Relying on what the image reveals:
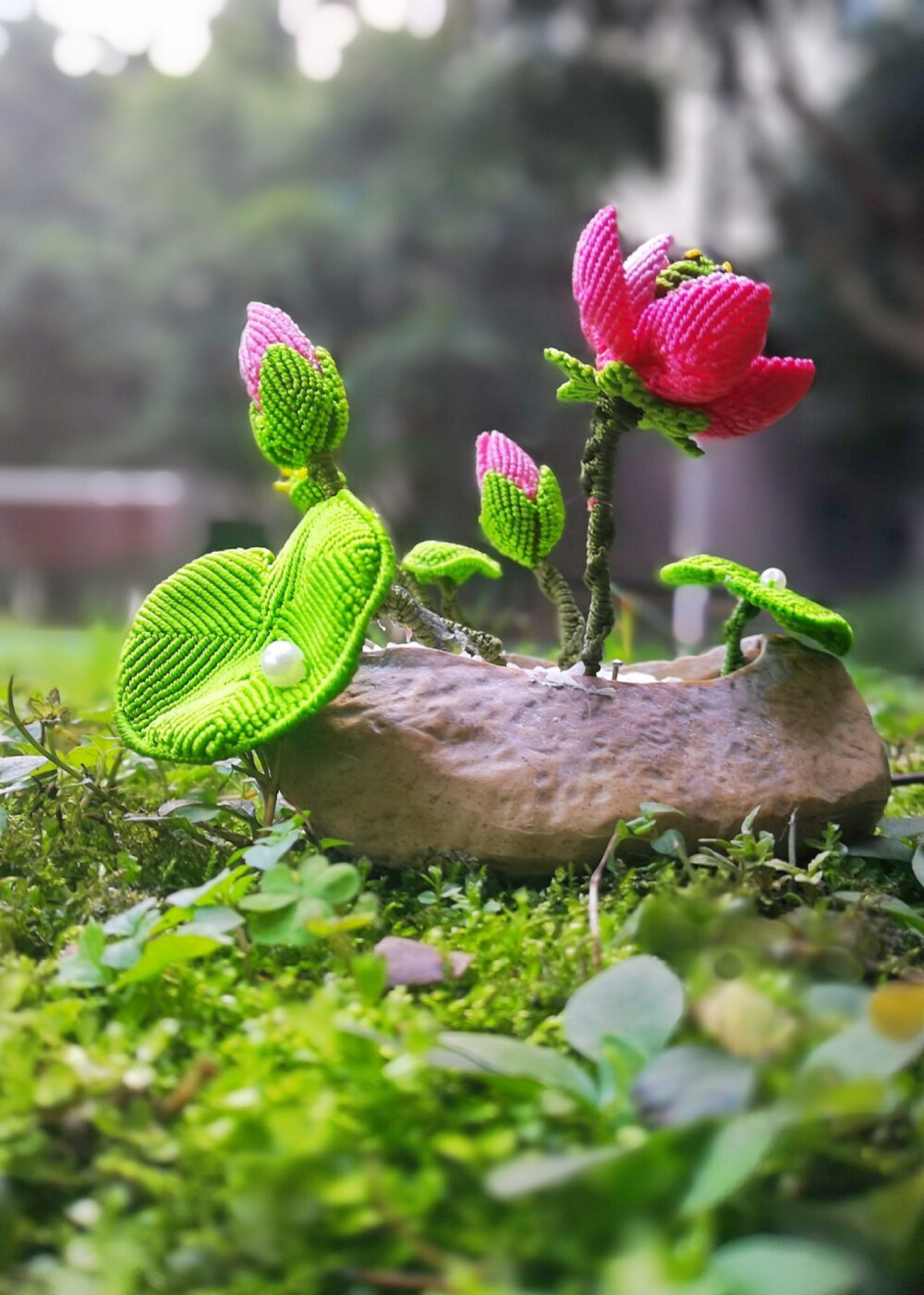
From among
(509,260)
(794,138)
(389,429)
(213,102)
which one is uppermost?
(213,102)

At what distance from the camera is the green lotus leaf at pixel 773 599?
72cm

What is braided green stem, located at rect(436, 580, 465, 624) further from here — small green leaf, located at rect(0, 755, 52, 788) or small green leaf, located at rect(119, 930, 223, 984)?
small green leaf, located at rect(119, 930, 223, 984)

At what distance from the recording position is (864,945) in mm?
474

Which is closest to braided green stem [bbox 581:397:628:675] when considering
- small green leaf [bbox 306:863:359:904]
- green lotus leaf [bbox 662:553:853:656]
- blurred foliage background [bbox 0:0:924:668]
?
green lotus leaf [bbox 662:553:853:656]

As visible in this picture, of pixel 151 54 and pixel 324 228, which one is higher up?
pixel 151 54

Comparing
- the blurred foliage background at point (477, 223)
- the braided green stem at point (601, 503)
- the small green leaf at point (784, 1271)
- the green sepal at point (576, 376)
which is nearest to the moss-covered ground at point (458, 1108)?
the small green leaf at point (784, 1271)

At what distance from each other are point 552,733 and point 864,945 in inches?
9.4

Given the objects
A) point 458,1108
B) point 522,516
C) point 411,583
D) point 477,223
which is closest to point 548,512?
point 522,516

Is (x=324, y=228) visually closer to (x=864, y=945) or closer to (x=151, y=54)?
(x=151, y=54)

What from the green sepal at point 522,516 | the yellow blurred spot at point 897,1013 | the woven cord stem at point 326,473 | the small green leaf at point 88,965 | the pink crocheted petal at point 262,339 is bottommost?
the small green leaf at point 88,965

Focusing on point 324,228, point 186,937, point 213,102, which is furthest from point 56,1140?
point 213,102

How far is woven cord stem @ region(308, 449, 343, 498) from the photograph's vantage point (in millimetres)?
697

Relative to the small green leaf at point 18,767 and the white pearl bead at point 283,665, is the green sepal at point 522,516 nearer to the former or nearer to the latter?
the white pearl bead at point 283,665

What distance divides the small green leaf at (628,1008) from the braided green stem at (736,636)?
40cm
